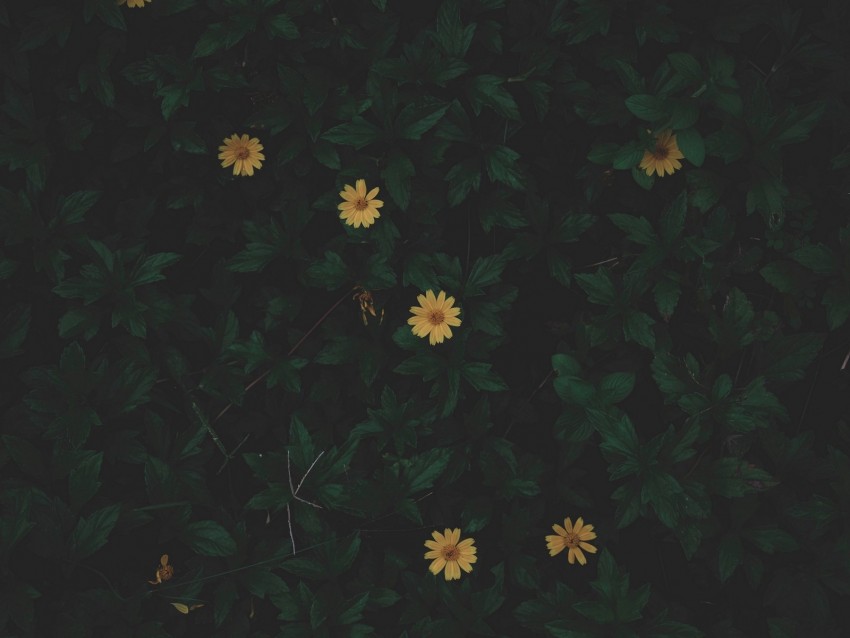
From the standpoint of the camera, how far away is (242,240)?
2.49 m

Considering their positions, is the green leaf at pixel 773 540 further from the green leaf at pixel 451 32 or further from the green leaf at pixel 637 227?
the green leaf at pixel 451 32

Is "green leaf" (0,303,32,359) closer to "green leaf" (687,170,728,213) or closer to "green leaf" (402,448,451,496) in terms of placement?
"green leaf" (402,448,451,496)

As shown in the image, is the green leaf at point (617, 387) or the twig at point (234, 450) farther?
the twig at point (234, 450)

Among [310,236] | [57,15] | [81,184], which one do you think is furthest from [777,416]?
[57,15]

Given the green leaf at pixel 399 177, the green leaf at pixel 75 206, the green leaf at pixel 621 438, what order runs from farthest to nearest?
1. the green leaf at pixel 75 206
2. the green leaf at pixel 399 177
3. the green leaf at pixel 621 438

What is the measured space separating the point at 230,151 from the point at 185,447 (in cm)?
88

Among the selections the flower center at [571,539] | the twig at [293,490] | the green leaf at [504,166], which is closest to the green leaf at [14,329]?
the twig at [293,490]

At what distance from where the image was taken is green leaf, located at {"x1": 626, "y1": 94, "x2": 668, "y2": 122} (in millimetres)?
2156

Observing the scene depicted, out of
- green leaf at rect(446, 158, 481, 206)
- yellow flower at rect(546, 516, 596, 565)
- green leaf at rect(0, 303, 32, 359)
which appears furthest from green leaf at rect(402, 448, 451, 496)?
green leaf at rect(0, 303, 32, 359)

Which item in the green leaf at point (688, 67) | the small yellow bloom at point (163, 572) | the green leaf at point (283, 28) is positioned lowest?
the small yellow bloom at point (163, 572)

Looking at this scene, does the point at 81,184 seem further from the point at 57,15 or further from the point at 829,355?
the point at 829,355

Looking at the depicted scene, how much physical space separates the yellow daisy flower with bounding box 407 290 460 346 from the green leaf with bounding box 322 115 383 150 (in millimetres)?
462

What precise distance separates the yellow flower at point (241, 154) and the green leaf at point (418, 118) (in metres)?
0.45

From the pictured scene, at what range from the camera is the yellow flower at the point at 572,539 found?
2.20 metres
